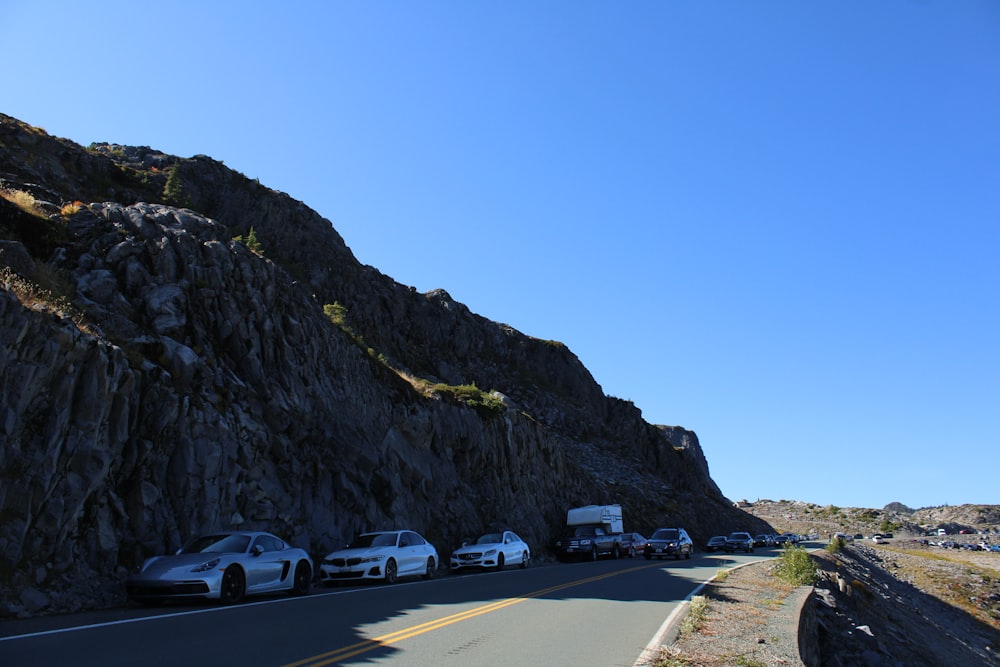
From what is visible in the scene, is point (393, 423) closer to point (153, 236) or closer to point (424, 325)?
point (153, 236)

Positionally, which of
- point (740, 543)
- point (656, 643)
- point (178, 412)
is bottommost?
point (656, 643)

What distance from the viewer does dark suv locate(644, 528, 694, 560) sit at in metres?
34.3

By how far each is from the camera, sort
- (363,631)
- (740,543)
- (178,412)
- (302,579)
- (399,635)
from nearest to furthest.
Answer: (399,635), (363,631), (302,579), (178,412), (740,543)

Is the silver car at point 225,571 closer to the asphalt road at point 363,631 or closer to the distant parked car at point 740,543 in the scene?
the asphalt road at point 363,631

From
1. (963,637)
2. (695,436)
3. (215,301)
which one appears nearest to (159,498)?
(215,301)

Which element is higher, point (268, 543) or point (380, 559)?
point (268, 543)

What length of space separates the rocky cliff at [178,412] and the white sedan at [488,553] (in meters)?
3.01

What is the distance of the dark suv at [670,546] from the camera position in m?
34.3

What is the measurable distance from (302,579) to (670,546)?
23309 millimetres

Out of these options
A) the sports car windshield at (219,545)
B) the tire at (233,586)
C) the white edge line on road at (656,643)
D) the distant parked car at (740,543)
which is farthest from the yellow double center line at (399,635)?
the distant parked car at (740,543)

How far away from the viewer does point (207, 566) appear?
41.8 ft

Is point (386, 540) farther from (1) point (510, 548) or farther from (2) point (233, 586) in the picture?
(1) point (510, 548)

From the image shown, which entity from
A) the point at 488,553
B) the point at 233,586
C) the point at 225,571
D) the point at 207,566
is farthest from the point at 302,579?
the point at 488,553

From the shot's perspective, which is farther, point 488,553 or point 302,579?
point 488,553
